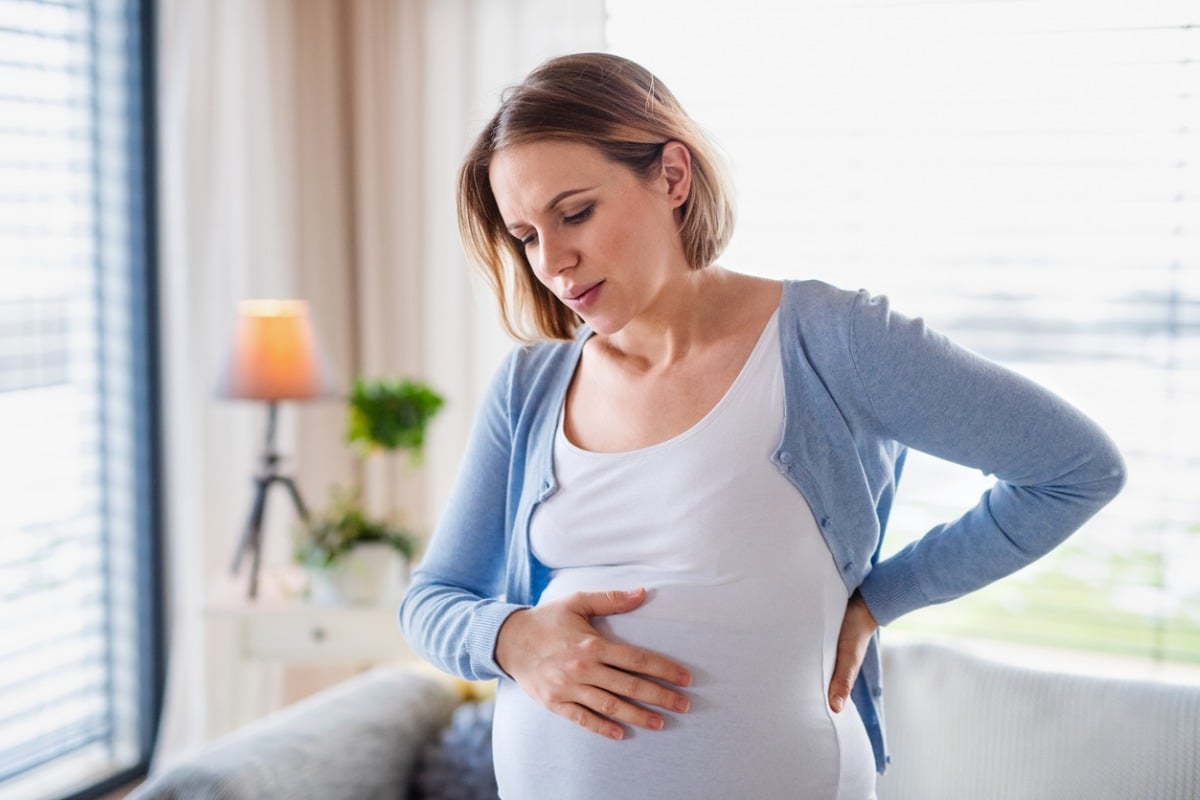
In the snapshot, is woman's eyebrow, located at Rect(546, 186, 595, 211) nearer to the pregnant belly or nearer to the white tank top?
the white tank top

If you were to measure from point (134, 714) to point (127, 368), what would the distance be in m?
0.75

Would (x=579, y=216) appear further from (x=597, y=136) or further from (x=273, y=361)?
(x=273, y=361)

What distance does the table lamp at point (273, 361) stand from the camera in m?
2.22

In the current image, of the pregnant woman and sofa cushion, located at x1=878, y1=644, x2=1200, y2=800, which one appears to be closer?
the pregnant woman

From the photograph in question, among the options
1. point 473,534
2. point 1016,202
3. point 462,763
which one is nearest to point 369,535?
point 462,763

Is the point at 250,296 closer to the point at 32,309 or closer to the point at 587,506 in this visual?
the point at 32,309

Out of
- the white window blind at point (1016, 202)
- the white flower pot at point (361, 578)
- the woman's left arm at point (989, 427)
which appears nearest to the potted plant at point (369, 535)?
the white flower pot at point (361, 578)

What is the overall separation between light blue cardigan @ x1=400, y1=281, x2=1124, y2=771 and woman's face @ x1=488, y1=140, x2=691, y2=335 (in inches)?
5.9

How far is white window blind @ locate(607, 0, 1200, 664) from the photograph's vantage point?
210 centimetres

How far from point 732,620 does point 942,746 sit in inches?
24.5

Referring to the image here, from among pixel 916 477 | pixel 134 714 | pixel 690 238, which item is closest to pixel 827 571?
pixel 690 238

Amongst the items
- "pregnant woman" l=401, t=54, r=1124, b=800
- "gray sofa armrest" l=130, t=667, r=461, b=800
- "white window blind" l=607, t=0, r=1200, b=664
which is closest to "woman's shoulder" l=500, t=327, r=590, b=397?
"pregnant woman" l=401, t=54, r=1124, b=800

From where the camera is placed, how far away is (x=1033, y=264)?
86.5 inches

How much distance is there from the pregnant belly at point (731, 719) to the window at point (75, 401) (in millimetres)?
1600
